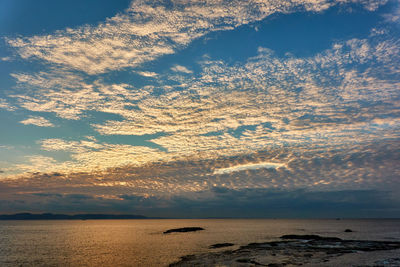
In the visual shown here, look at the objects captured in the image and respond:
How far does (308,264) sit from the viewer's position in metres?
47.5

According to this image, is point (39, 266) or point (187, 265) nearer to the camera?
point (187, 265)

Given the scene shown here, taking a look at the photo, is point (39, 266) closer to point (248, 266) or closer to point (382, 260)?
point (248, 266)

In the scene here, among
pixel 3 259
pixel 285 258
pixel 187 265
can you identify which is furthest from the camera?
pixel 3 259

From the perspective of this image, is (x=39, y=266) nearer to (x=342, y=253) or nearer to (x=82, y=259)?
(x=82, y=259)

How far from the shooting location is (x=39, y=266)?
54.4 metres

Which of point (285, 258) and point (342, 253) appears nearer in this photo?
point (285, 258)

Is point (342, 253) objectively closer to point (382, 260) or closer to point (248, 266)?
point (382, 260)

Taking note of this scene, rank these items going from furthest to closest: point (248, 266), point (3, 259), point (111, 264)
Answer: point (3, 259), point (111, 264), point (248, 266)

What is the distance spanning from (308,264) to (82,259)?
50832 millimetres

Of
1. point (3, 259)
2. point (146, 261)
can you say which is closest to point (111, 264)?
point (146, 261)

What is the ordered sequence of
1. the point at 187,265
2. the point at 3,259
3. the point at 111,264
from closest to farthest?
the point at 187,265 → the point at 111,264 → the point at 3,259

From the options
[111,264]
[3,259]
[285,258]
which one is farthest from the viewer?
[3,259]

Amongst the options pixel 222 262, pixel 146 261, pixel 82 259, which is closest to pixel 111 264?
pixel 146 261

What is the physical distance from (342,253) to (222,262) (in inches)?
1157
